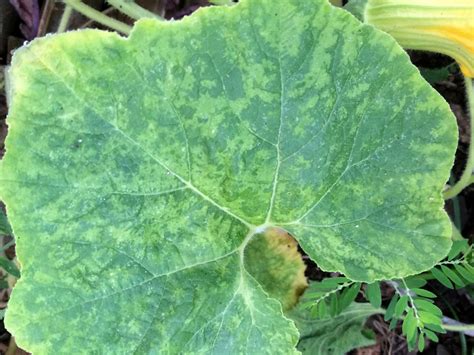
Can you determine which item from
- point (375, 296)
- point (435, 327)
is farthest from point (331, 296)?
point (435, 327)

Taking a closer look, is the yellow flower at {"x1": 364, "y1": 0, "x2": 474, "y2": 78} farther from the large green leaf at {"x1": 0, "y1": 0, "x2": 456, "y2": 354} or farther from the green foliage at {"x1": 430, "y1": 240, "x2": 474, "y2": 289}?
the green foliage at {"x1": 430, "y1": 240, "x2": 474, "y2": 289}

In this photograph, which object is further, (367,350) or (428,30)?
(367,350)

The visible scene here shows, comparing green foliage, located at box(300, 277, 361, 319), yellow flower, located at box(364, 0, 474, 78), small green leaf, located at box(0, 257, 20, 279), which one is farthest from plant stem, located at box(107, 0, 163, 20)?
green foliage, located at box(300, 277, 361, 319)

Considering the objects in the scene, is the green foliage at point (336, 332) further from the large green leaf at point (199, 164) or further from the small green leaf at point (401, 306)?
A: the large green leaf at point (199, 164)

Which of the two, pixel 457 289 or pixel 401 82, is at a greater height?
pixel 401 82

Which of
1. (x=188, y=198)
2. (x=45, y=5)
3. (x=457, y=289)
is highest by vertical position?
(x=45, y=5)

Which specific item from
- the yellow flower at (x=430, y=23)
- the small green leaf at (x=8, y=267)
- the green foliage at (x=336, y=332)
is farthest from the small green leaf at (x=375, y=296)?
the small green leaf at (x=8, y=267)

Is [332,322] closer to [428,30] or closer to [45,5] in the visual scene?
[428,30]

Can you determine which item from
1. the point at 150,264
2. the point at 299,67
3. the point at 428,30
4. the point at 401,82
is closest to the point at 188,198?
the point at 150,264

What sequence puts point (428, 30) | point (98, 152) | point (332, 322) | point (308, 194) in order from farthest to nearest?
point (332, 322), point (428, 30), point (308, 194), point (98, 152)
